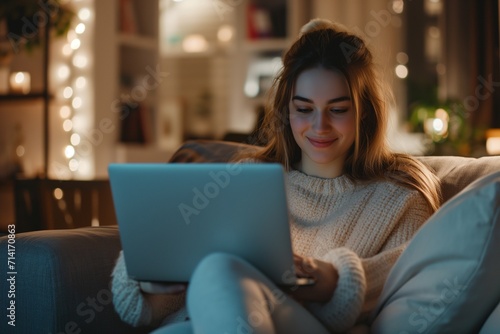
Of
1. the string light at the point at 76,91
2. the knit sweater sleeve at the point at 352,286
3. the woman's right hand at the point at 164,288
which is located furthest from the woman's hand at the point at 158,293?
the string light at the point at 76,91

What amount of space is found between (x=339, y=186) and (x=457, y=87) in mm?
4656

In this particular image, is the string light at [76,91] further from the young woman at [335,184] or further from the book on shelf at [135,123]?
the young woman at [335,184]

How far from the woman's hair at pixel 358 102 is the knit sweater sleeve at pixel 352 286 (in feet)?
0.69

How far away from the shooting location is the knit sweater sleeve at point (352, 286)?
150cm

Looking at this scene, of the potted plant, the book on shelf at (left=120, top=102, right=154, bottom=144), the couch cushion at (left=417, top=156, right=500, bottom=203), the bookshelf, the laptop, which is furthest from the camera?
the bookshelf

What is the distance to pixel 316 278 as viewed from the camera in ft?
4.95

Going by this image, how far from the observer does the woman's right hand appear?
154 centimetres

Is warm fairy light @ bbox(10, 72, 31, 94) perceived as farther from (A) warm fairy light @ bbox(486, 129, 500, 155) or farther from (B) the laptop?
(B) the laptop

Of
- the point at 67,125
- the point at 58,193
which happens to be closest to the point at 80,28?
the point at 67,125

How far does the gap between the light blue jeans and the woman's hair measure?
→ 644 mm

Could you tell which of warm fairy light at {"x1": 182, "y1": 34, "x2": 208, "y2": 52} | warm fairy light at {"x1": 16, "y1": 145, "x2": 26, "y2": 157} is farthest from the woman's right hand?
warm fairy light at {"x1": 182, "y1": 34, "x2": 208, "y2": 52}

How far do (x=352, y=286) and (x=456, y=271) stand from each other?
0.67 feet

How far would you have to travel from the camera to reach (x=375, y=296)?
169cm

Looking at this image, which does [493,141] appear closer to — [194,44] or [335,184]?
[194,44]
